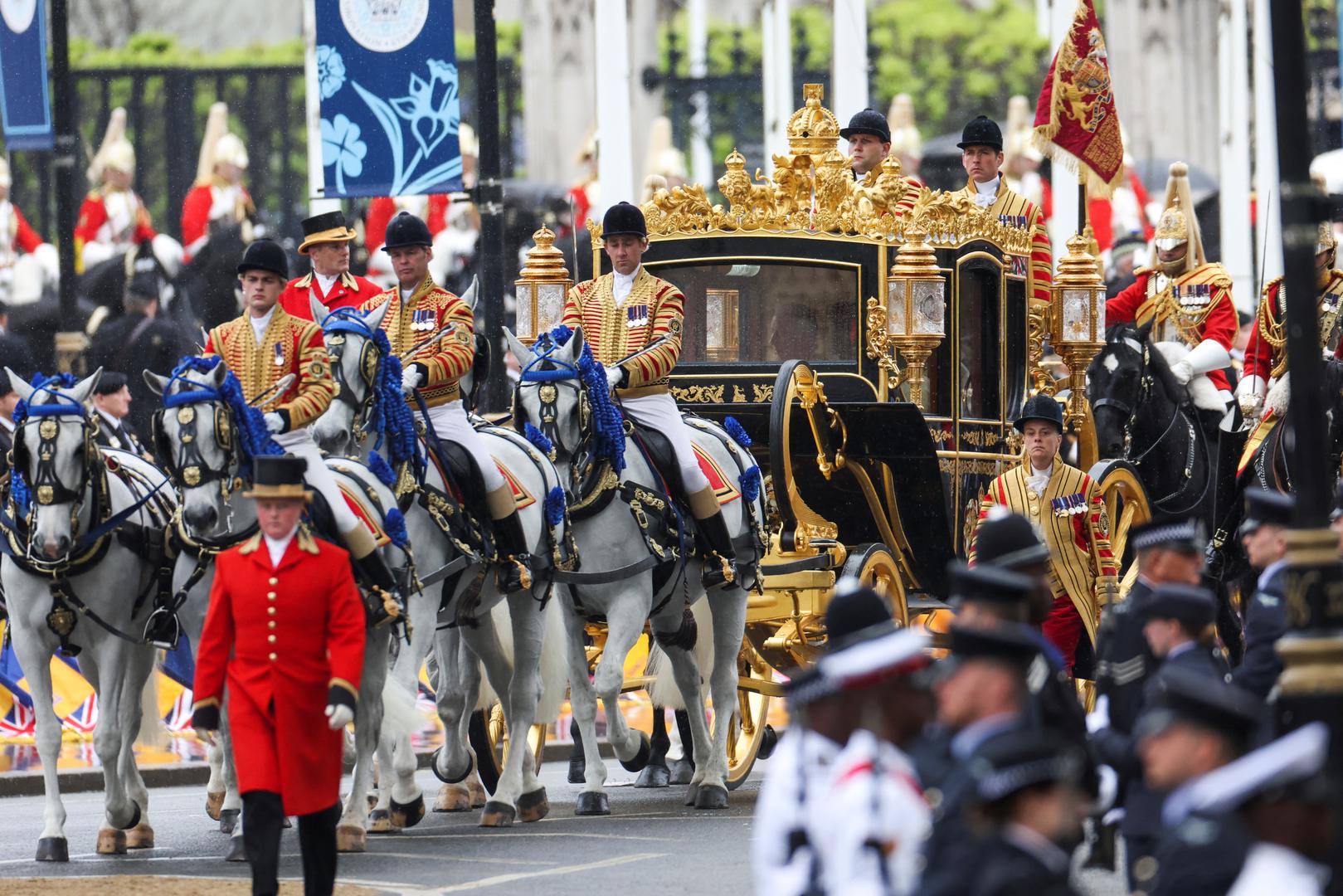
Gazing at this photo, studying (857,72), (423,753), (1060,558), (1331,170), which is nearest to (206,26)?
(857,72)

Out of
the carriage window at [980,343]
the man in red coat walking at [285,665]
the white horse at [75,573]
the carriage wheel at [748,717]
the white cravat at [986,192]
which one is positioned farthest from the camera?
the white cravat at [986,192]

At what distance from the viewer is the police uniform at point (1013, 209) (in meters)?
15.9

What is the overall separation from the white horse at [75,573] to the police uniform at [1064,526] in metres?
4.75

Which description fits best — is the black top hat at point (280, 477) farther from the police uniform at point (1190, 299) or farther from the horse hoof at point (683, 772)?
the police uniform at point (1190, 299)

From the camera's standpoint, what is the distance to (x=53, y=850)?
1138 cm

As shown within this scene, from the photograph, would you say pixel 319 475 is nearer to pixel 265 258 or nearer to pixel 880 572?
pixel 265 258

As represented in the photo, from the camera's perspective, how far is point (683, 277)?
49.8 ft

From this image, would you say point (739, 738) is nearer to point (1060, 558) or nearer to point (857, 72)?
point (1060, 558)

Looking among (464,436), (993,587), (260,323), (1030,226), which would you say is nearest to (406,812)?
(464,436)

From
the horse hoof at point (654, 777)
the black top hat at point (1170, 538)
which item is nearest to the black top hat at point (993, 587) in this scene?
the black top hat at point (1170, 538)

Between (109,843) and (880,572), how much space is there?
4701mm

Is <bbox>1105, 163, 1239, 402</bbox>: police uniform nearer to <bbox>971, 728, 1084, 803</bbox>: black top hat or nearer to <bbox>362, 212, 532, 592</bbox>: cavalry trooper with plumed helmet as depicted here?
<bbox>362, 212, 532, 592</bbox>: cavalry trooper with plumed helmet

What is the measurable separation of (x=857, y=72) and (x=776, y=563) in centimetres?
1813

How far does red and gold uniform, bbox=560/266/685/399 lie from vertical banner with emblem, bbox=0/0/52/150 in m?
5.19
